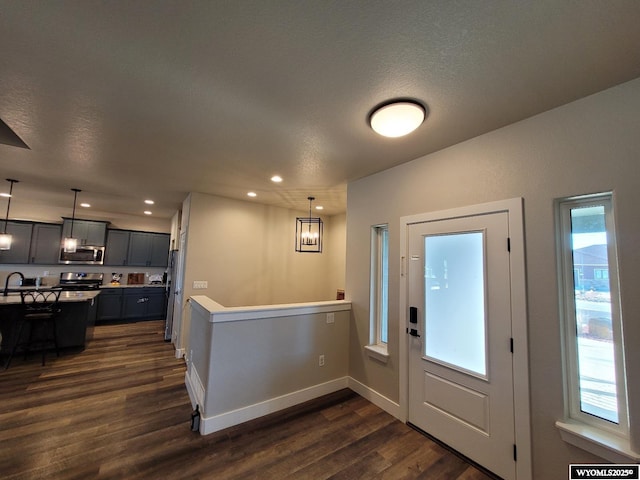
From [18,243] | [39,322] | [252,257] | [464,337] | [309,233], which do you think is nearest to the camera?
[464,337]

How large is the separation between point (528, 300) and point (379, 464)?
1.73 meters

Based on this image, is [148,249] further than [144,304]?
Yes

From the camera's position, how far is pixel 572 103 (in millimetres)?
1810

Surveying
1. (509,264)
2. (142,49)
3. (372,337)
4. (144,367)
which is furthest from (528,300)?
(144,367)

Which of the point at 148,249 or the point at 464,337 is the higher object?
the point at 148,249

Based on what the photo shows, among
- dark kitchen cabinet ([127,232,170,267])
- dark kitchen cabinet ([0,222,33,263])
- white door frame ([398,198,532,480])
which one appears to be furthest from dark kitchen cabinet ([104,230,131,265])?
white door frame ([398,198,532,480])

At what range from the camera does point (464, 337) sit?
2285 millimetres

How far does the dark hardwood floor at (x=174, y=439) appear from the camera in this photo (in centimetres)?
198

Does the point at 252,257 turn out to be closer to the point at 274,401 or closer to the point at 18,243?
the point at 274,401

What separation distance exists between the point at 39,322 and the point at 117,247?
3004 millimetres

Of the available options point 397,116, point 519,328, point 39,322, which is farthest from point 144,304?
point 519,328

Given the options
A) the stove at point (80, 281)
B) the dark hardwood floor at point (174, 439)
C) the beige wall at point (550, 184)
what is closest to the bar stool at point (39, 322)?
the dark hardwood floor at point (174, 439)

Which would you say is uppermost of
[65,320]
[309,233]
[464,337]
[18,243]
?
[309,233]

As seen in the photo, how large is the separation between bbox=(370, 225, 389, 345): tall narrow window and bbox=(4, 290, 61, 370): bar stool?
4763mm
